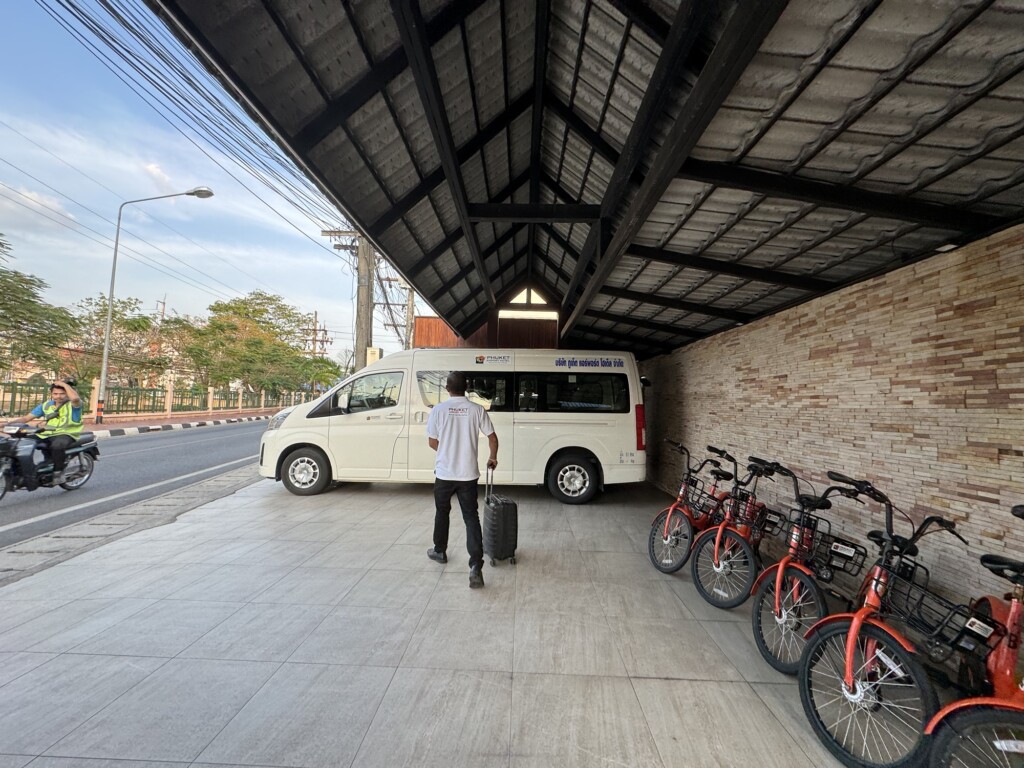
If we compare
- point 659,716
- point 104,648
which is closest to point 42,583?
point 104,648

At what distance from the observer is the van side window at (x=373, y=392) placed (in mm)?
6332

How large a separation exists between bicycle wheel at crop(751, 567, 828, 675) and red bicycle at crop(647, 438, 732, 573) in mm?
1017

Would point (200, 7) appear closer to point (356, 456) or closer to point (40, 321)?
point (356, 456)

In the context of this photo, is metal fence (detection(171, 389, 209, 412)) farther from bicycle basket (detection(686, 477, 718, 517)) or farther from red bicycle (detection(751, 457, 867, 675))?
red bicycle (detection(751, 457, 867, 675))

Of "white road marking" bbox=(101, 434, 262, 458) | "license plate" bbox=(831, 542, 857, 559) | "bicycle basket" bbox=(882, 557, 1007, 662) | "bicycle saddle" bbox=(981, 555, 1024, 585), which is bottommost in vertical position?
"white road marking" bbox=(101, 434, 262, 458)

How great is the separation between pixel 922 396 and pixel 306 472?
675 centimetres

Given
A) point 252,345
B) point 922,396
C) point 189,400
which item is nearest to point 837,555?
point 922,396

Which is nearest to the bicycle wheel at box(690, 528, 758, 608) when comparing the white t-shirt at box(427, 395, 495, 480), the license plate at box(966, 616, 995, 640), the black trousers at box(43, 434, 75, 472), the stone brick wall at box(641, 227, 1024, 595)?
the stone brick wall at box(641, 227, 1024, 595)

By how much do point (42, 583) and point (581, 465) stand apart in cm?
548

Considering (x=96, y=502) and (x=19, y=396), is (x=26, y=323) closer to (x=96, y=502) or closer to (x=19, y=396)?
(x=19, y=396)

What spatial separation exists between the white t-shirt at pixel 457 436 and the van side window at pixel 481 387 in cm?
275

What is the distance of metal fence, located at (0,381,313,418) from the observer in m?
12.9

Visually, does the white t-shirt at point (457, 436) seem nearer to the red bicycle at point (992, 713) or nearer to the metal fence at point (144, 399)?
the red bicycle at point (992, 713)

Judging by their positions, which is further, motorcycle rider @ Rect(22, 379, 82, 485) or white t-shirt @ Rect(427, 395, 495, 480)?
motorcycle rider @ Rect(22, 379, 82, 485)
